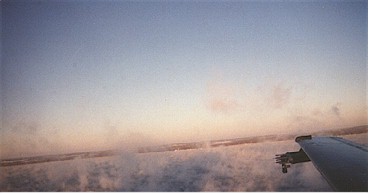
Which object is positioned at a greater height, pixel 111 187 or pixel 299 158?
pixel 299 158

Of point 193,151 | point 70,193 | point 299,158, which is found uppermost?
point 299,158

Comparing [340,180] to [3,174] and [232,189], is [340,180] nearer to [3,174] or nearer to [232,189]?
[232,189]

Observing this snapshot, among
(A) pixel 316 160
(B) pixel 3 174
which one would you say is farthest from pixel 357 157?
(B) pixel 3 174

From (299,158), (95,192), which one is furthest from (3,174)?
(299,158)

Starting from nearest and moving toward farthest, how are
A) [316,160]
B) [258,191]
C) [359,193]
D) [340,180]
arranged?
[359,193] < [340,180] < [316,160] < [258,191]

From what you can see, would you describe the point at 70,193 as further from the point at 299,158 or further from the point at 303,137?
the point at 303,137

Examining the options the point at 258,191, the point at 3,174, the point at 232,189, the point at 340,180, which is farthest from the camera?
the point at 3,174

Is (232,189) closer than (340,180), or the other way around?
(340,180)
